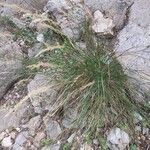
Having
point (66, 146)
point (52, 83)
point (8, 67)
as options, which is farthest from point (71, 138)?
point (8, 67)

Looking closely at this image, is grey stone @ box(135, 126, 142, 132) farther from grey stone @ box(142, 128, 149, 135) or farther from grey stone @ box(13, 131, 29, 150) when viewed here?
grey stone @ box(13, 131, 29, 150)

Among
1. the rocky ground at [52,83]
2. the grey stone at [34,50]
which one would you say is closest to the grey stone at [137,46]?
the rocky ground at [52,83]

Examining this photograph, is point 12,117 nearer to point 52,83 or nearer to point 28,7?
point 52,83

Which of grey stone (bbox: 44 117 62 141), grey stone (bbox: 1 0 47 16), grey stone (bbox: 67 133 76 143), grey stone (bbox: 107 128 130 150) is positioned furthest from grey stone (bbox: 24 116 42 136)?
grey stone (bbox: 1 0 47 16)

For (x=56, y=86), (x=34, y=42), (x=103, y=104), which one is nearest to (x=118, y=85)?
(x=103, y=104)

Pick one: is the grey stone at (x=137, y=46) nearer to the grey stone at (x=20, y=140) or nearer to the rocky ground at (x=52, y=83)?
the rocky ground at (x=52, y=83)
